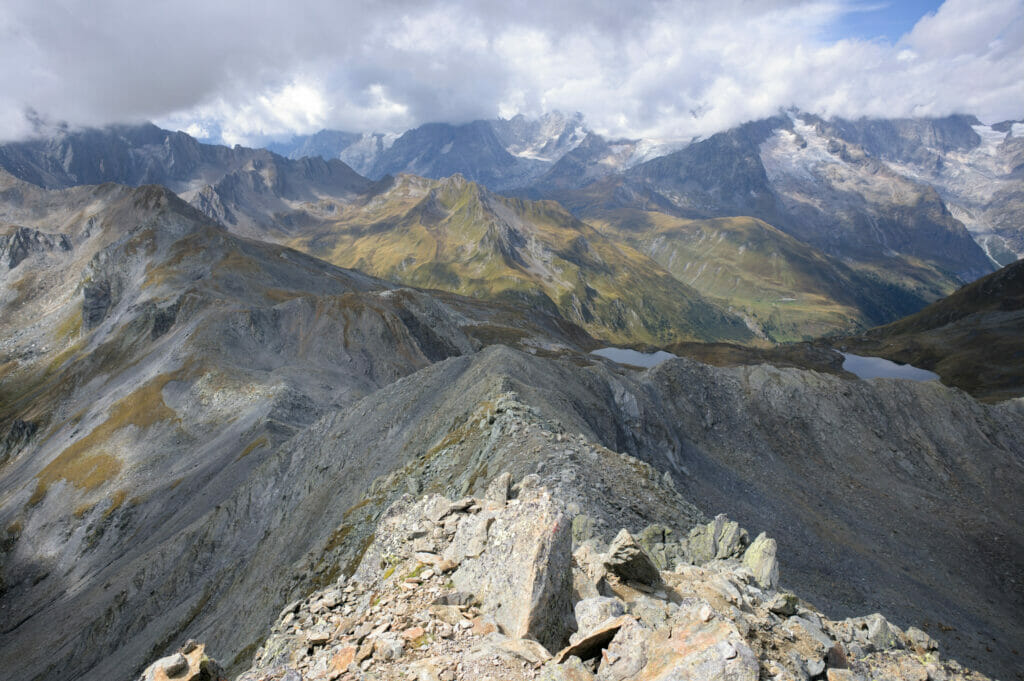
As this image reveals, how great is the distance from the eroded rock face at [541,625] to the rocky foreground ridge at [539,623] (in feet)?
0.13

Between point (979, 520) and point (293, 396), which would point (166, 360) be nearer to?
point (293, 396)

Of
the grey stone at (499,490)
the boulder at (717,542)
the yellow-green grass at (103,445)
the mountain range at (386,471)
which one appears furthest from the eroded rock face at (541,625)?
the yellow-green grass at (103,445)

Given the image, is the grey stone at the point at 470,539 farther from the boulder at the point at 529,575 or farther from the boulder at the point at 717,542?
the boulder at the point at 717,542


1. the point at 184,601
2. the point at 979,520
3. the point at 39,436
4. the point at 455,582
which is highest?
the point at 39,436

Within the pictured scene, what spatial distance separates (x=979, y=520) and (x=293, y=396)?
95.4 m

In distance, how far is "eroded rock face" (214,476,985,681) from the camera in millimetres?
11422

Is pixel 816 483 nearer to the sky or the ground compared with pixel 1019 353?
nearer to the sky

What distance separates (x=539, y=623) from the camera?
13.5 m

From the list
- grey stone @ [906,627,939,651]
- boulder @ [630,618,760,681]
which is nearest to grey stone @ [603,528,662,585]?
boulder @ [630,618,760,681]

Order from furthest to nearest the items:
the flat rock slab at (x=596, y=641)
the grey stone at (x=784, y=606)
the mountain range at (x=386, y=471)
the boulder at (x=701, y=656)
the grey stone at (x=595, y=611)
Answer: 1. the mountain range at (x=386, y=471)
2. the grey stone at (x=784, y=606)
3. the grey stone at (x=595, y=611)
4. the flat rock slab at (x=596, y=641)
5. the boulder at (x=701, y=656)

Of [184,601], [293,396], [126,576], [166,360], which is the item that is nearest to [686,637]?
[184,601]

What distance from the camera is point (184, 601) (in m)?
47.5

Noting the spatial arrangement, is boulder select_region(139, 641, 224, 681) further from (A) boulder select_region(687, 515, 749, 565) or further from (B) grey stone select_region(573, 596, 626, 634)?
(A) boulder select_region(687, 515, 749, 565)

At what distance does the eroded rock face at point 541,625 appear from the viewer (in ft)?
37.5
